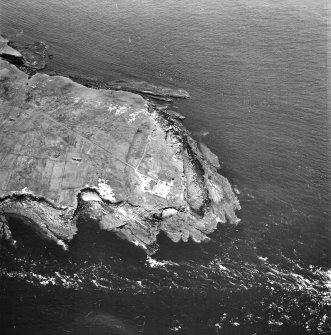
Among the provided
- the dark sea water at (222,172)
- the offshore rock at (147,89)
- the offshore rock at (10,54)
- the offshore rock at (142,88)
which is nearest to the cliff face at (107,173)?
the dark sea water at (222,172)

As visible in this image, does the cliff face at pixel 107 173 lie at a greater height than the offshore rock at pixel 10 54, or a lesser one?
lesser

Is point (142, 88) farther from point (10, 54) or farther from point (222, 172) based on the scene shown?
point (10, 54)

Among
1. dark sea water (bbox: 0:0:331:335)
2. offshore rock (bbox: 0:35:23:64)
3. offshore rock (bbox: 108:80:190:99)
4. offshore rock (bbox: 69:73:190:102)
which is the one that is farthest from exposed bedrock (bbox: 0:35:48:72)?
offshore rock (bbox: 108:80:190:99)

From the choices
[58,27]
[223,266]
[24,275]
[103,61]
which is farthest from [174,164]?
[58,27]

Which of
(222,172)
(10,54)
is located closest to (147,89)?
(222,172)

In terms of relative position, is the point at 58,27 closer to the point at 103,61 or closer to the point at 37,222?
the point at 103,61

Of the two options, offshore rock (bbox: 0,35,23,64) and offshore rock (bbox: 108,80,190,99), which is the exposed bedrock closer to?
offshore rock (bbox: 0,35,23,64)

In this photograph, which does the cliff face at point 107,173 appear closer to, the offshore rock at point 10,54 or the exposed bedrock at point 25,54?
the exposed bedrock at point 25,54
